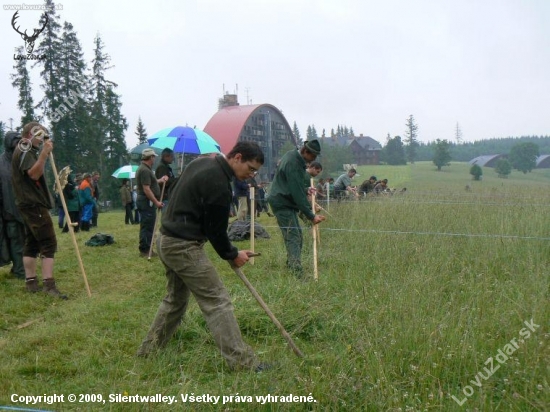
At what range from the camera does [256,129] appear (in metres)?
39.0

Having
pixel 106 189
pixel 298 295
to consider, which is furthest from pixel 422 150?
pixel 298 295

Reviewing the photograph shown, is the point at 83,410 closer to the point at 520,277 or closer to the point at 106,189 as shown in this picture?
the point at 520,277

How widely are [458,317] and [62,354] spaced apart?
3.16 m

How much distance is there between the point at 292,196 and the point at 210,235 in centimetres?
295

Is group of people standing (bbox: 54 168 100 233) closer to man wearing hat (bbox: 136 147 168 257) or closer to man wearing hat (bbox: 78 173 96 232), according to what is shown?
man wearing hat (bbox: 78 173 96 232)

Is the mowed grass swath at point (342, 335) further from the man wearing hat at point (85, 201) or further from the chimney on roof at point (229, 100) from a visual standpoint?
the chimney on roof at point (229, 100)

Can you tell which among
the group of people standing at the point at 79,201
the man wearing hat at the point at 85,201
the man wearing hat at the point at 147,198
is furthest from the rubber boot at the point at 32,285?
the man wearing hat at the point at 85,201

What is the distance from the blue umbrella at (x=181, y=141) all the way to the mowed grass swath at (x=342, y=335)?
3641mm

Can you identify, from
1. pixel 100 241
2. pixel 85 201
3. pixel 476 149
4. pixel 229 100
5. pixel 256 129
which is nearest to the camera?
pixel 100 241

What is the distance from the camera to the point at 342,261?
5.79 meters

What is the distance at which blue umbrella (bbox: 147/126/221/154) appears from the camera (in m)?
9.30

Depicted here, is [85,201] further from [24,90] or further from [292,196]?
[24,90]

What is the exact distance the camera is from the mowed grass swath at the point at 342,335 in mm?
2766

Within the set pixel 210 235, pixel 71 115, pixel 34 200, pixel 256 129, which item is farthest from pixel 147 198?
pixel 256 129
